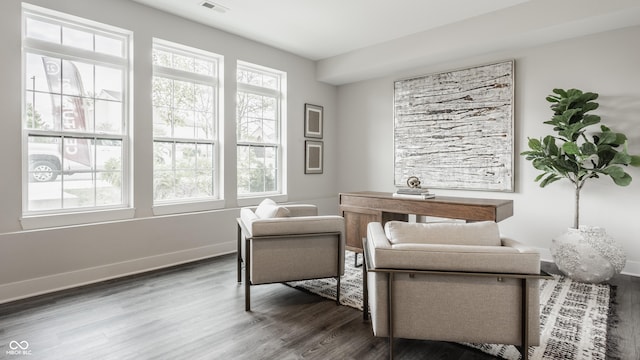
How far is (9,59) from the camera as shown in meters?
2.90

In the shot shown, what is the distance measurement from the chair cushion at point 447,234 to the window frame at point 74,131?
297cm

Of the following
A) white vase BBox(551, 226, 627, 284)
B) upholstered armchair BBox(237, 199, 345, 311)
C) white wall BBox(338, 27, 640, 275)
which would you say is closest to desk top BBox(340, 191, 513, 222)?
white vase BBox(551, 226, 627, 284)

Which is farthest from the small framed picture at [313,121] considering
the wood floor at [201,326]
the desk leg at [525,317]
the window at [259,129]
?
the desk leg at [525,317]

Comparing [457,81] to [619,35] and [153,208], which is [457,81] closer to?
[619,35]

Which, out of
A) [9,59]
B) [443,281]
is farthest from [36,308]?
[443,281]

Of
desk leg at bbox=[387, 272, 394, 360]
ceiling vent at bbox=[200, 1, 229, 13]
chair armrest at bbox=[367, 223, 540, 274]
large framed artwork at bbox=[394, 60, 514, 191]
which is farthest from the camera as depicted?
large framed artwork at bbox=[394, 60, 514, 191]

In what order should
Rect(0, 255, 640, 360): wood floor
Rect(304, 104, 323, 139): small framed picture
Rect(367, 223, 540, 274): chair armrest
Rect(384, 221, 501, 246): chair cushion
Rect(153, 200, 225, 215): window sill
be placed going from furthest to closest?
Rect(304, 104, 323, 139): small framed picture, Rect(153, 200, 225, 215): window sill, Rect(0, 255, 640, 360): wood floor, Rect(384, 221, 501, 246): chair cushion, Rect(367, 223, 540, 274): chair armrest

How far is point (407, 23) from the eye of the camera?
13.7 feet

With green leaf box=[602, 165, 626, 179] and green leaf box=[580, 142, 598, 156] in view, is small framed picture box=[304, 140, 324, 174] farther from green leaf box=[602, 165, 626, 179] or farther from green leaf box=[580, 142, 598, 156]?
green leaf box=[602, 165, 626, 179]

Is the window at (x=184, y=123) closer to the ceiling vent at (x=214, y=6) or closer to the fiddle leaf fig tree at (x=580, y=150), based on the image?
the ceiling vent at (x=214, y=6)

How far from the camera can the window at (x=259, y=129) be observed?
4793 mm

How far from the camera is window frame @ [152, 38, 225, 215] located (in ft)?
12.9

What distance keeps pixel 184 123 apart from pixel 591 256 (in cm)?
453

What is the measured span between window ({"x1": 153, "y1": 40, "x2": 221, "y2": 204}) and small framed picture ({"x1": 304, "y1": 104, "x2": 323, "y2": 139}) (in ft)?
5.26
